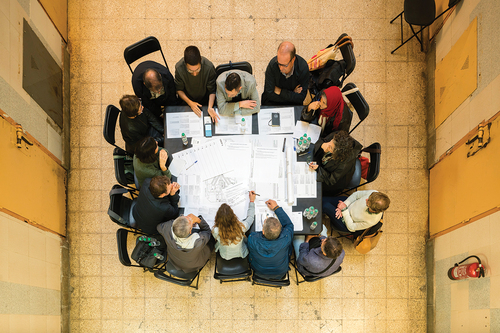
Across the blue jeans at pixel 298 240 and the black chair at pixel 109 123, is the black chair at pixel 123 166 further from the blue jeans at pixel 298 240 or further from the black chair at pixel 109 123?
the blue jeans at pixel 298 240

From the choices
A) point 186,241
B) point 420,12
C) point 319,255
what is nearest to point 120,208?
point 186,241

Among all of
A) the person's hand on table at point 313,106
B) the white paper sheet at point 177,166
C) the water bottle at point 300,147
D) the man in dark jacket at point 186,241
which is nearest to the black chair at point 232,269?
the man in dark jacket at point 186,241

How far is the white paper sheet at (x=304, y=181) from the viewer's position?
142 inches

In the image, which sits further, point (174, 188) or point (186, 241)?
point (174, 188)

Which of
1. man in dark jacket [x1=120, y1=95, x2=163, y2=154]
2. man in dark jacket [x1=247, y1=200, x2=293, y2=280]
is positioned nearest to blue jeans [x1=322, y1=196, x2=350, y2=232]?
man in dark jacket [x1=247, y1=200, x2=293, y2=280]

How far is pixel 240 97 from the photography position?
3.81 meters

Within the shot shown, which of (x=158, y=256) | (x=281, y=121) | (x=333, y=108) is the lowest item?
(x=158, y=256)

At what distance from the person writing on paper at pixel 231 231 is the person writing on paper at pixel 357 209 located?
105 cm

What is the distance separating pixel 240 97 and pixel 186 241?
1.75 metres

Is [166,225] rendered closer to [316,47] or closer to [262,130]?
[262,130]

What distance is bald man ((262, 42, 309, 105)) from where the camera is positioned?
3.87m

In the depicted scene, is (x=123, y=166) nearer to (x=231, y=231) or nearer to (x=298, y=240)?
(x=231, y=231)

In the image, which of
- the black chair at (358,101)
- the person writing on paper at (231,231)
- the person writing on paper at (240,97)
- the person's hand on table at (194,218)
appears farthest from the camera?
the black chair at (358,101)

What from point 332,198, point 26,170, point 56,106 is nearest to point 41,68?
point 56,106
